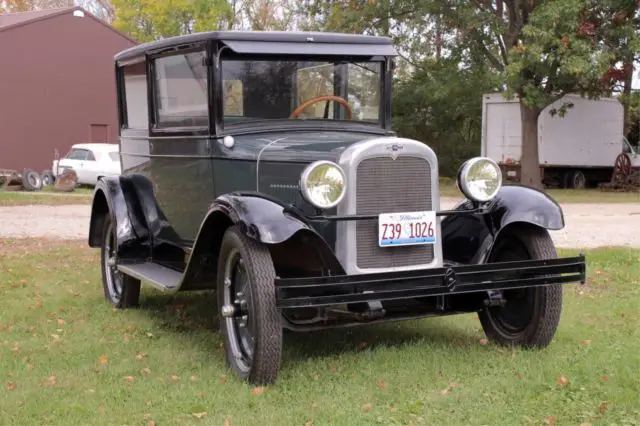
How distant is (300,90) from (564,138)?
19117 mm

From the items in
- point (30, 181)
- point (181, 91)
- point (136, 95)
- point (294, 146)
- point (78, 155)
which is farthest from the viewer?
point (78, 155)

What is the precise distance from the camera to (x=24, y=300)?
6.83m

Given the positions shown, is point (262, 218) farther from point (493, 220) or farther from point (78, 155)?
point (78, 155)

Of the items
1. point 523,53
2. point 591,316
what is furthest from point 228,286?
point 523,53

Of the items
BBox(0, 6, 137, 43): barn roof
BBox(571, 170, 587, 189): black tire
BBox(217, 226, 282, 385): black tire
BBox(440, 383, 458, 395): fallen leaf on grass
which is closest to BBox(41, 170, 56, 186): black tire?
BBox(0, 6, 137, 43): barn roof

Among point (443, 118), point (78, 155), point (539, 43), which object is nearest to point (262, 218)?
point (539, 43)

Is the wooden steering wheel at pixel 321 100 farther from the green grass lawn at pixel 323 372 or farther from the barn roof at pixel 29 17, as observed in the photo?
the barn roof at pixel 29 17

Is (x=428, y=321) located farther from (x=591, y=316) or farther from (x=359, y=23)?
(x=359, y=23)

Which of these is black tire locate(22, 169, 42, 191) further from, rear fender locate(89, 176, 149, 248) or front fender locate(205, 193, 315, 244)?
front fender locate(205, 193, 315, 244)

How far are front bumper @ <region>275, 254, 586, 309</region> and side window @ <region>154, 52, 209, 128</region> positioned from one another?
1.82 meters

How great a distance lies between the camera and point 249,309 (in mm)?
4430

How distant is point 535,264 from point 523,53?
47.1 feet

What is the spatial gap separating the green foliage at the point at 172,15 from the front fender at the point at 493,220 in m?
26.1

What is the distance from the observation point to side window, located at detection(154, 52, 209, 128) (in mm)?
5461
